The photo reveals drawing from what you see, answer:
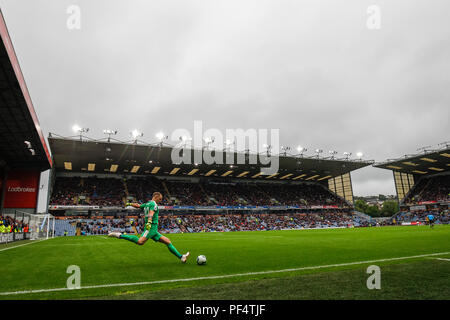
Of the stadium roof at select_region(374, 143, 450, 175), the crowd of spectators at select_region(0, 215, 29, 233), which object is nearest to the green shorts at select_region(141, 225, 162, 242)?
the crowd of spectators at select_region(0, 215, 29, 233)

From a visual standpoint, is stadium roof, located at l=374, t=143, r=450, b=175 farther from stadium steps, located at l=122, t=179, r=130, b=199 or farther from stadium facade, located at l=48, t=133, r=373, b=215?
stadium steps, located at l=122, t=179, r=130, b=199

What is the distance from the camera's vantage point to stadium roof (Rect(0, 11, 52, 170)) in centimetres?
1290

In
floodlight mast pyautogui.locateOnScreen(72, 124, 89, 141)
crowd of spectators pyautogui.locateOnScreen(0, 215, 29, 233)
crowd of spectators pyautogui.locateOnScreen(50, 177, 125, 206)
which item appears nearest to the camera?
crowd of spectators pyautogui.locateOnScreen(0, 215, 29, 233)

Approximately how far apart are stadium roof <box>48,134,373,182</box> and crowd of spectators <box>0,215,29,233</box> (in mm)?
11928

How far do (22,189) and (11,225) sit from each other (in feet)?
35.6

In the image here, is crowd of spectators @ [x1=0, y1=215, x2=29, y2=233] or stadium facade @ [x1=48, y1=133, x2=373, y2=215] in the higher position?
stadium facade @ [x1=48, y1=133, x2=373, y2=215]

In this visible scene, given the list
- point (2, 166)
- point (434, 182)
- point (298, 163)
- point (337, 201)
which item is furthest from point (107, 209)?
point (434, 182)

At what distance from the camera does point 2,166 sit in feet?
95.5

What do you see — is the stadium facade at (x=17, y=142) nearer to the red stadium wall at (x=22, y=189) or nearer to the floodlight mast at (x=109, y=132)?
the red stadium wall at (x=22, y=189)

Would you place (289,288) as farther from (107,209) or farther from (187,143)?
(107,209)

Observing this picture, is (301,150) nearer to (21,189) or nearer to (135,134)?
(135,134)

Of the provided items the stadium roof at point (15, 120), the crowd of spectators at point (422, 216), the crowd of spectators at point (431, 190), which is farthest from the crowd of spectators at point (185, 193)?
the crowd of spectators at point (431, 190)

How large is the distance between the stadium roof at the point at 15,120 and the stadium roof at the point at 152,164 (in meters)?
4.57
